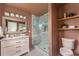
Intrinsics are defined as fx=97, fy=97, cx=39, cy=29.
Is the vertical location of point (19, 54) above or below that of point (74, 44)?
below

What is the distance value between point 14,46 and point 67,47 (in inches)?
30.5

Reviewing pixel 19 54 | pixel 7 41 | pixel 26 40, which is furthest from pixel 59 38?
pixel 7 41

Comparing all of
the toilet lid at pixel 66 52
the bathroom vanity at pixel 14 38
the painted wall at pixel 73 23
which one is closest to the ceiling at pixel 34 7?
the bathroom vanity at pixel 14 38

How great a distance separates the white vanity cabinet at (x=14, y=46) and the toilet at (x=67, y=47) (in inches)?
20.9

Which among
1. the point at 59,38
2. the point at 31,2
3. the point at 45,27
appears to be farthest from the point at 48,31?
the point at 31,2

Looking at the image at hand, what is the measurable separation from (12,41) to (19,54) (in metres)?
0.21

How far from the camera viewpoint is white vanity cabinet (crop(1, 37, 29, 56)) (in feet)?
4.43

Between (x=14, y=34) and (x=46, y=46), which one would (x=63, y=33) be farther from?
(x=14, y=34)

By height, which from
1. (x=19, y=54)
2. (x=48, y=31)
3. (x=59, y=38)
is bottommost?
(x=19, y=54)

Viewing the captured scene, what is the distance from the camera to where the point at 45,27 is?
→ 1.41 metres

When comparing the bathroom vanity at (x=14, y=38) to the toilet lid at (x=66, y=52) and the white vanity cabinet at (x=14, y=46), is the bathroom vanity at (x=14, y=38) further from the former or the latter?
the toilet lid at (x=66, y=52)

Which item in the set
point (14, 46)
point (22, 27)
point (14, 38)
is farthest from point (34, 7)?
point (14, 46)

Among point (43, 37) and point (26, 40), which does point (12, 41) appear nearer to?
point (26, 40)

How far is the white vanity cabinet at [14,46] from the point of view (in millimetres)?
1351
